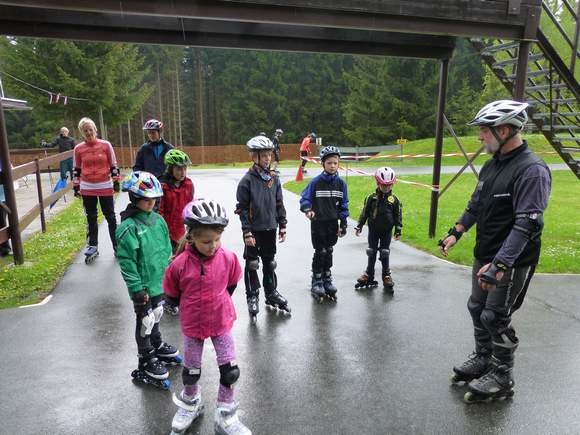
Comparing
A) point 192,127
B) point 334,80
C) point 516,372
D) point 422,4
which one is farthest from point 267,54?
point 516,372

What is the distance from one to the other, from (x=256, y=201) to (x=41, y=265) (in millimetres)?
4171

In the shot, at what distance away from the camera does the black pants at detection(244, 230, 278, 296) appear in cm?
525

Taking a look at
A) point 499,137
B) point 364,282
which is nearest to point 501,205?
point 499,137

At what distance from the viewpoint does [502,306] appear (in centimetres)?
347

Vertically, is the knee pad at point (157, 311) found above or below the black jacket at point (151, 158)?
below

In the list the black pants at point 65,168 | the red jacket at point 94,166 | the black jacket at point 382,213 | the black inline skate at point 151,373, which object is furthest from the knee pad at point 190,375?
the black pants at point 65,168

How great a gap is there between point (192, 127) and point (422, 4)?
5042 centimetres

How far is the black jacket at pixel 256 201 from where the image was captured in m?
5.09

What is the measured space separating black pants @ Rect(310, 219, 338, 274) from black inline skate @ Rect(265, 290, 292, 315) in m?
0.71

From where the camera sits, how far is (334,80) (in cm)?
4919

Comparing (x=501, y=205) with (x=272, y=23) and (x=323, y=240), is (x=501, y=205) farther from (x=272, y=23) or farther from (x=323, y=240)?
(x=272, y=23)

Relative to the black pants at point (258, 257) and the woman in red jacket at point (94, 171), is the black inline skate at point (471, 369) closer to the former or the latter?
the black pants at point (258, 257)

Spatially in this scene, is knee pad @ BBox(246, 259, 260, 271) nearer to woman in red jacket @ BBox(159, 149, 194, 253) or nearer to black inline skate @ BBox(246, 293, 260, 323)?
black inline skate @ BBox(246, 293, 260, 323)

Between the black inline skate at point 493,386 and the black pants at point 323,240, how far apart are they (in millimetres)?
2609
